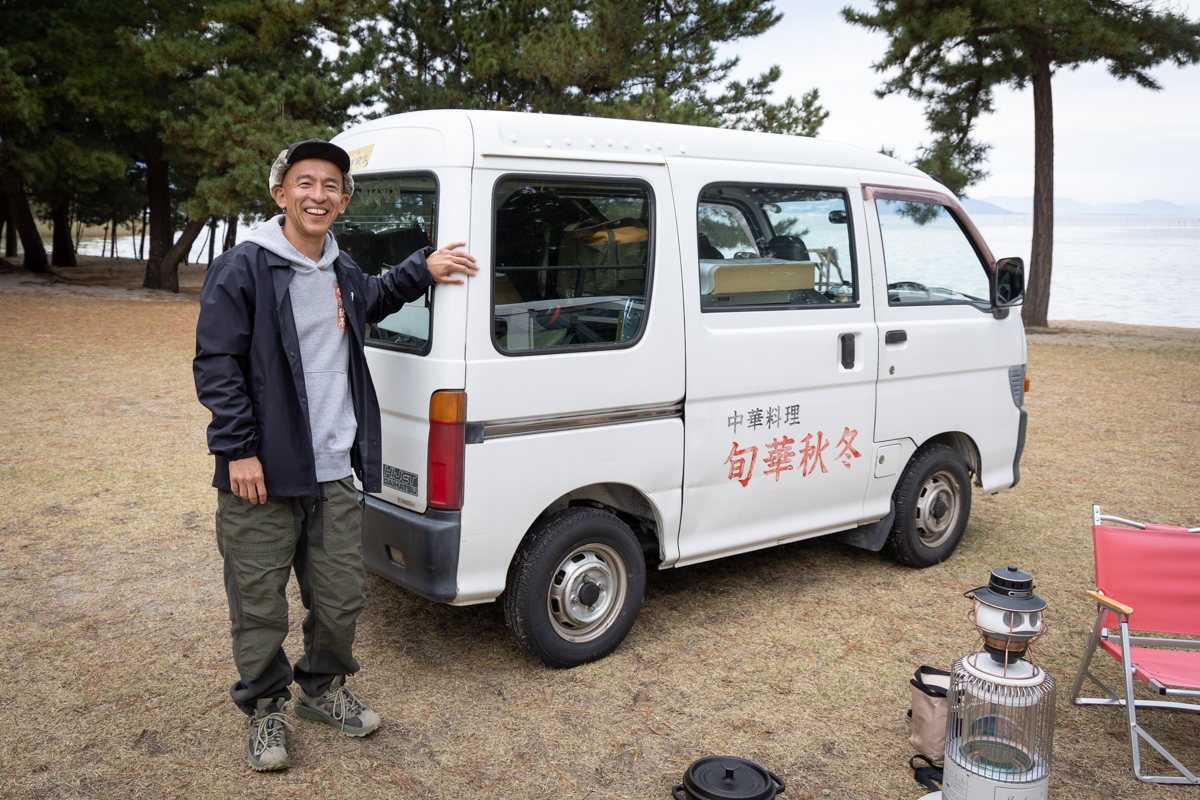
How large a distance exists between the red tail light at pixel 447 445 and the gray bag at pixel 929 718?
1.77m

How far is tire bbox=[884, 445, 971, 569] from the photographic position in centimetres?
486

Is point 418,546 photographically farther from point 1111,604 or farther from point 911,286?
point 911,286

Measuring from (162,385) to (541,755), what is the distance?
27.4 feet

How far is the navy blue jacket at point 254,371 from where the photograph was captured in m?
2.79

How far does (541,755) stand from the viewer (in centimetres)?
317

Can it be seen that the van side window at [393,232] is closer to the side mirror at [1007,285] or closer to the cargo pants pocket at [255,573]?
the cargo pants pocket at [255,573]

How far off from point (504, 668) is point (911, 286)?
2.78 metres

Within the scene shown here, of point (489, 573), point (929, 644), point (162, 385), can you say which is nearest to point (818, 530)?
point (929, 644)

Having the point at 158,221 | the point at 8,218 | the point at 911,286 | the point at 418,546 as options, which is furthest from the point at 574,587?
the point at 8,218

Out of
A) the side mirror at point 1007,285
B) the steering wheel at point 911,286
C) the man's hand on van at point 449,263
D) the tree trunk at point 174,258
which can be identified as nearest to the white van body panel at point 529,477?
the man's hand on van at point 449,263

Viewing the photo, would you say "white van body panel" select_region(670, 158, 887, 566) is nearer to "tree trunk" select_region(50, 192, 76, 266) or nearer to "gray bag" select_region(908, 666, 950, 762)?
"gray bag" select_region(908, 666, 950, 762)

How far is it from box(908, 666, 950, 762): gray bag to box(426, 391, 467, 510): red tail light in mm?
1766

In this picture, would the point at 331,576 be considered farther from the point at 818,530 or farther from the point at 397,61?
the point at 397,61

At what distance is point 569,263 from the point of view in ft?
11.7
